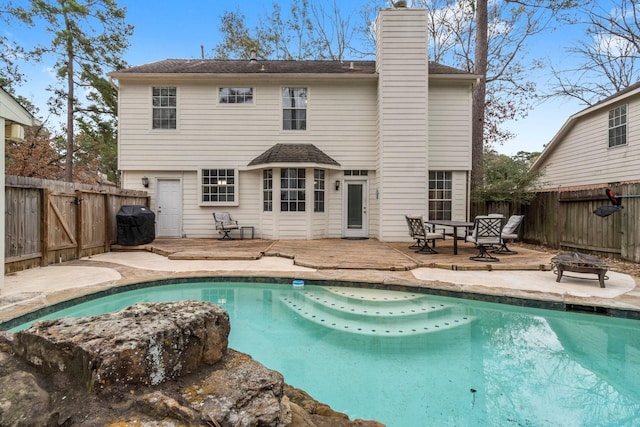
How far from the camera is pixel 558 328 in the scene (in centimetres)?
384

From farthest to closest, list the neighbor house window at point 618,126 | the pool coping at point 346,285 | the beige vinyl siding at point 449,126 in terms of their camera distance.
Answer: the beige vinyl siding at point 449,126
the neighbor house window at point 618,126
the pool coping at point 346,285

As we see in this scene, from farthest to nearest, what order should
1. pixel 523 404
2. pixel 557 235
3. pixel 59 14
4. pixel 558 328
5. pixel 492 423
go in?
pixel 59 14
pixel 557 235
pixel 558 328
pixel 523 404
pixel 492 423

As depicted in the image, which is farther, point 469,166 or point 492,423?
point 469,166

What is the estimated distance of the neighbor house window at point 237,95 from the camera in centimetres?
1051

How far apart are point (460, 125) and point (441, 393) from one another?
9574mm

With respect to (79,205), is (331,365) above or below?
below

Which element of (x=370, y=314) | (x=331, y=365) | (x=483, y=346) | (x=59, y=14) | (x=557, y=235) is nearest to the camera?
(x=331, y=365)

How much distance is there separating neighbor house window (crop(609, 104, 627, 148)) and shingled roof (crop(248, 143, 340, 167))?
9.37m

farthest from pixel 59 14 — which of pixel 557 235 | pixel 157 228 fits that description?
pixel 557 235

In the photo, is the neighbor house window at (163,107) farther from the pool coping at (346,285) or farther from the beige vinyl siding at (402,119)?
the pool coping at (346,285)

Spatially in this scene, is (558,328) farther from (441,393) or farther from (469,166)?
(469,166)

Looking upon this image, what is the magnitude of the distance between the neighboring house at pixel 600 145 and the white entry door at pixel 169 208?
12.7 metres

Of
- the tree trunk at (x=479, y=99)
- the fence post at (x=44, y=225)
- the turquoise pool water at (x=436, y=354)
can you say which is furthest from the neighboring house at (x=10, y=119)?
the tree trunk at (x=479, y=99)

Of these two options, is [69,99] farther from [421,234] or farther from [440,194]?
[440,194]
